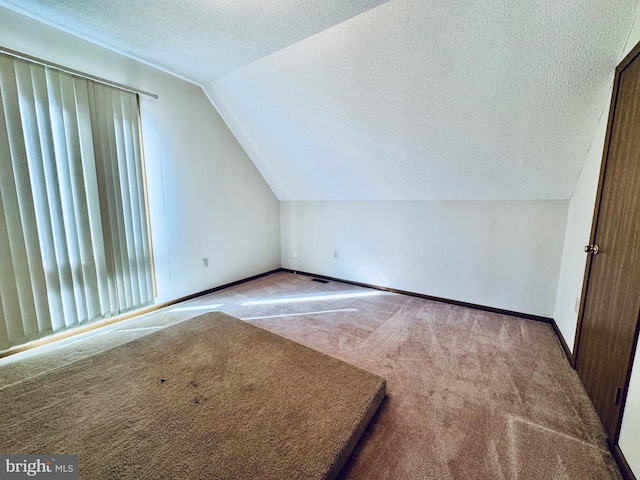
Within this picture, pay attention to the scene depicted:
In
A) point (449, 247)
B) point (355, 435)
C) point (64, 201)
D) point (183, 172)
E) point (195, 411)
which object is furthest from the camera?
point (449, 247)

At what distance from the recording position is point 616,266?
1349 millimetres

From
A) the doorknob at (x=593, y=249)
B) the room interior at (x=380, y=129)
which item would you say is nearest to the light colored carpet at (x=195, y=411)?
the room interior at (x=380, y=129)

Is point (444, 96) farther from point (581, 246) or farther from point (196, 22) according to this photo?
point (196, 22)

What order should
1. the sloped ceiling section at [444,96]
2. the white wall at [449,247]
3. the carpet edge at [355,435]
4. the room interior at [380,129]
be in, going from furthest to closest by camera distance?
the white wall at [449,247] < the room interior at [380,129] < the sloped ceiling section at [444,96] < the carpet edge at [355,435]

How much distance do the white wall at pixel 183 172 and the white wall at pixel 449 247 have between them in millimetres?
1030

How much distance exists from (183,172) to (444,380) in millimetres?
3036

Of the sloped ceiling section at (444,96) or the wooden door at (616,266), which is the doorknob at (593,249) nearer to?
the wooden door at (616,266)

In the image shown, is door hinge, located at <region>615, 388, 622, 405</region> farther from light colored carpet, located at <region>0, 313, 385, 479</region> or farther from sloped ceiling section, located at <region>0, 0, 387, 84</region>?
sloped ceiling section, located at <region>0, 0, 387, 84</region>

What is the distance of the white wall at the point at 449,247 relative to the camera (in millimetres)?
2535

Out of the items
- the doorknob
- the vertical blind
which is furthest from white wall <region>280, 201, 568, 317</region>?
the vertical blind

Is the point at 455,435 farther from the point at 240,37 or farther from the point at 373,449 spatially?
the point at 240,37

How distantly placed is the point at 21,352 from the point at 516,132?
4.08 metres

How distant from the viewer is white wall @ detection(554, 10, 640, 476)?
1138 millimetres

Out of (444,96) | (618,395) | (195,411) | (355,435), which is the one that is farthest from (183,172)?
(618,395)
